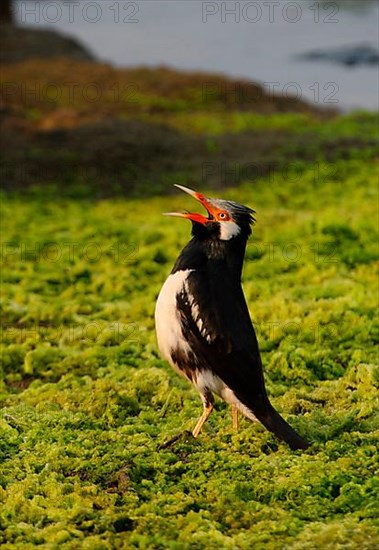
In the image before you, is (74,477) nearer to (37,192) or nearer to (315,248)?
(315,248)

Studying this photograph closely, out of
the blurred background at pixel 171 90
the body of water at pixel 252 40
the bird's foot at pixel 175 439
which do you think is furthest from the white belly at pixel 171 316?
the body of water at pixel 252 40

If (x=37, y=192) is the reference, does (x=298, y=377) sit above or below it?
below

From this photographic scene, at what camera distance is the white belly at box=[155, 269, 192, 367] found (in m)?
6.46

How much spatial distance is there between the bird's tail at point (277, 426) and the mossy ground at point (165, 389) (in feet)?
0.34

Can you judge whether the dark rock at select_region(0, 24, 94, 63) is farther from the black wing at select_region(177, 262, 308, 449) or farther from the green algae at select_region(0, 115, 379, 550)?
the black wing at select_region(177, 262, 308, 449)

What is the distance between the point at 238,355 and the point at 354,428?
3.97 ft

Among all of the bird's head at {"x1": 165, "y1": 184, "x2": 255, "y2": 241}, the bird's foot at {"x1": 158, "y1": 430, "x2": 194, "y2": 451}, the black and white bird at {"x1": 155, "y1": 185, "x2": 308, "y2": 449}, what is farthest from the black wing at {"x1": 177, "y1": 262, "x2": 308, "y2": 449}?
the bird's foot at {"x1": 158, "y1": 430, "x2": 194, "y2": 451}

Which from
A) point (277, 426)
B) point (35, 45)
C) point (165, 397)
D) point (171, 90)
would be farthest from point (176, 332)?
point (35, 45)

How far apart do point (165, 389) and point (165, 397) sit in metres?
0.13

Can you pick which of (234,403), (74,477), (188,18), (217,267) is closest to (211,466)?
(234,403)

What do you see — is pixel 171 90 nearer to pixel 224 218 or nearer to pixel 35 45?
pixel 35 45

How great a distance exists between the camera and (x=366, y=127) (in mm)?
20094

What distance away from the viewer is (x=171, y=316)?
6.46 meters

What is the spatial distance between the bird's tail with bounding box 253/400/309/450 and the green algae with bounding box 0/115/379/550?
0.28ft
